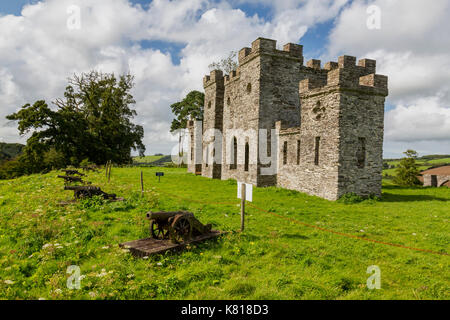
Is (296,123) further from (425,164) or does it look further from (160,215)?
(425,164)

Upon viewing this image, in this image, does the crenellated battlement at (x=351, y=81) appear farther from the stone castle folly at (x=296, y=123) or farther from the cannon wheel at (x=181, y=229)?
the cannon wheel at (x=181, y=229)

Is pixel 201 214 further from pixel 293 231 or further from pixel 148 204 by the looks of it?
pixel 293 231

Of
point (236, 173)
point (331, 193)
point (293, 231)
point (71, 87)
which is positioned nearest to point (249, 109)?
point (236, 173)

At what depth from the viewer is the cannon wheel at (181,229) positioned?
6344 mm

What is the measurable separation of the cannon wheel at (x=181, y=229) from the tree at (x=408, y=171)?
142 ft

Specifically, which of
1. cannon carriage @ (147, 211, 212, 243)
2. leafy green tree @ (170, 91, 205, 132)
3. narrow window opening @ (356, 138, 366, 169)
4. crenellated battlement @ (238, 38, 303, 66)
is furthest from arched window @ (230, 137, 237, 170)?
leafy green tree @ (170, 91, 205, 132)

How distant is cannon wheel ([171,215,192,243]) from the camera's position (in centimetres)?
634

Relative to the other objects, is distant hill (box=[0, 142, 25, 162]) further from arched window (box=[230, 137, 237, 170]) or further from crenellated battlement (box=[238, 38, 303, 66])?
crenellated battlement (box=[238, 38, 303, 66])

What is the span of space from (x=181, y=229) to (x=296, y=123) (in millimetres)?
15835

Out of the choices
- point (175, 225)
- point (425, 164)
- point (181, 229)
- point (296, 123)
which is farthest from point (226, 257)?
point (425, 164)

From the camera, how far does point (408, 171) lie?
136 ft

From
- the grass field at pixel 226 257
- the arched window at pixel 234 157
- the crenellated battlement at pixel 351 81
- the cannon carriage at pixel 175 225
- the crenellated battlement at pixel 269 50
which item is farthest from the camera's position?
the arched window at pixel 234 157

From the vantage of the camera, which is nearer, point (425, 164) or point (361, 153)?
point (361, 153)

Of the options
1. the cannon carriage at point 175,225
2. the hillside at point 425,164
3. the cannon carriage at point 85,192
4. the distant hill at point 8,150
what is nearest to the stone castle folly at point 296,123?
the cannon carriage at point 175,225
